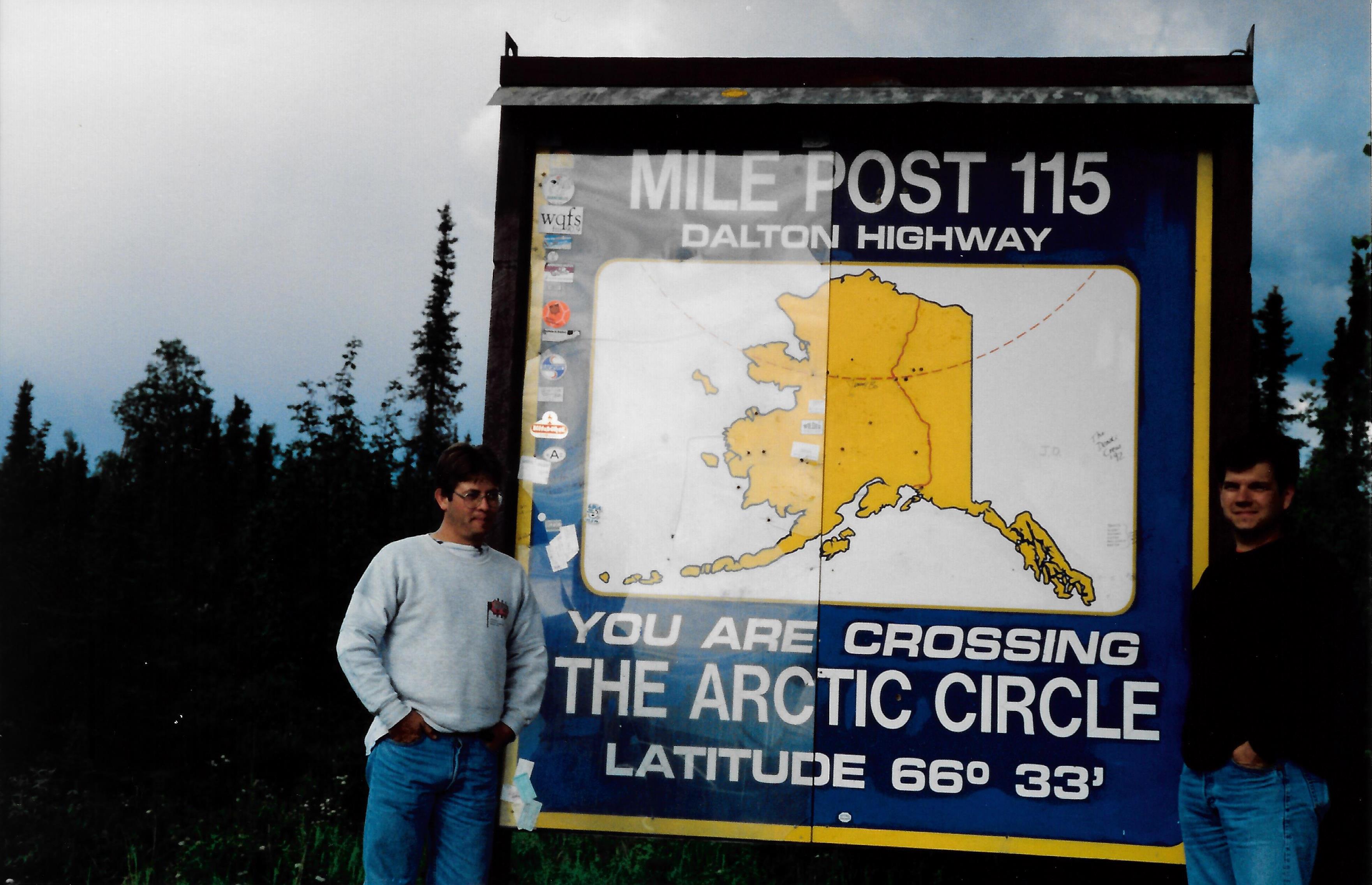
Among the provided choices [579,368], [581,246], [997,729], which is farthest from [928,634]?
[581,246]

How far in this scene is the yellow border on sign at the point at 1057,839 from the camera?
378 centimetres

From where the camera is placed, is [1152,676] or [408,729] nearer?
[408,729]

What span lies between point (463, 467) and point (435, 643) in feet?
1.92

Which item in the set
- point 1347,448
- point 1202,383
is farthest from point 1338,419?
point 1202,383

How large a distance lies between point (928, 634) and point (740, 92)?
2.24 meters

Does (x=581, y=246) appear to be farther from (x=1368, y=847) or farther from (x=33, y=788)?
(x=33, y=788)

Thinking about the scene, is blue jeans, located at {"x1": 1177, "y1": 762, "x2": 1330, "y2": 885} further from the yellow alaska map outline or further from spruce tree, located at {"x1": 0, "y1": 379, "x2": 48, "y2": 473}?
spruce tree, located at {"x1": 0, "y1": 379, "x2": 48, "y2": 473}

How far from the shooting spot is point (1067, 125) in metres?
4.00

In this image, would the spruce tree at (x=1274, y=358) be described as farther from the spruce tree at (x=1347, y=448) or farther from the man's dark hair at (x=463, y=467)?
the man's dark hair at (x=463, y=467)

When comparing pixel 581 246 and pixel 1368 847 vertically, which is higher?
pixel 581 246

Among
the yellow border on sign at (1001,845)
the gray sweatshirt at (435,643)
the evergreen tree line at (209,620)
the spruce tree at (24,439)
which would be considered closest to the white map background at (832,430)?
the gray sweatshirt at (435,643)

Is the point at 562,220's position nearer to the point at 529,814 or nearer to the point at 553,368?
the point at 553,368

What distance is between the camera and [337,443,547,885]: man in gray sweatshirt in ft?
10.6

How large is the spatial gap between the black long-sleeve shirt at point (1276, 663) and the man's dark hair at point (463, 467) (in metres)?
2.32
